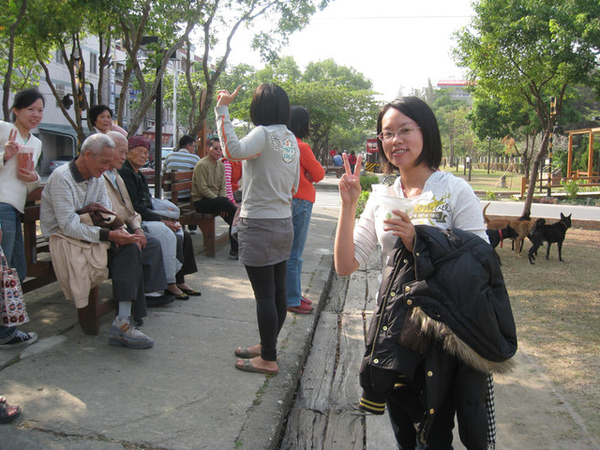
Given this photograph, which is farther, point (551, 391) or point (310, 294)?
point (310, 294)

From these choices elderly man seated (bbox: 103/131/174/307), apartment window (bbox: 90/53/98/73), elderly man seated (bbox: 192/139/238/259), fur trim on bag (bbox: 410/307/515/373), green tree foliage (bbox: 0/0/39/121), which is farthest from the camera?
apartment window (bbox: 90/53/98/73)

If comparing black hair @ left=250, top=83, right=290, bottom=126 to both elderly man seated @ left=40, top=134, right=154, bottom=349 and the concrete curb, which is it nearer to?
elderly man seated @ left=40, top=134, right=154, bottom=349

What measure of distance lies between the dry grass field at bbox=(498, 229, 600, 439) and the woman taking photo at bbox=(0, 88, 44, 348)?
3.48 m

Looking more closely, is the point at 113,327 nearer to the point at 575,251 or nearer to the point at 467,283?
the point at 467,283

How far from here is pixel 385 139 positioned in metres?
2.20

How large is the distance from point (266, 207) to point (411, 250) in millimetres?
1599

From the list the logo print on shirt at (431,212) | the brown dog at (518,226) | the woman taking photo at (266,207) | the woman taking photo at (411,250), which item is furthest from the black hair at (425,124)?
the brown dog at (518,226)

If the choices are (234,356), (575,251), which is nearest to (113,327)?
(234,356)

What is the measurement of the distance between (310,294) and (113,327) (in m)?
2.32

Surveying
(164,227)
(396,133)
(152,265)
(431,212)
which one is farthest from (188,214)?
(431,212)

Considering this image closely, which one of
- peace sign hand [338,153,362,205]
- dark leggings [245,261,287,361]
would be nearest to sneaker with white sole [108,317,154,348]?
dark leggings [245,261,287,361]

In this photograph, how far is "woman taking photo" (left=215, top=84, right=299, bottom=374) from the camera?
328 centimetres

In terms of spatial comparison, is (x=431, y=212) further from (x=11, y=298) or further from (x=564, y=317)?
(x=564, y=317)

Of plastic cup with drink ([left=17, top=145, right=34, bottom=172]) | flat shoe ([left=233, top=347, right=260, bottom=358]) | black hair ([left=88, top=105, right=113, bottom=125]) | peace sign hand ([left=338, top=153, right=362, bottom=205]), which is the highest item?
black hair ([left=88, top=105, right=113, bottom=125])
